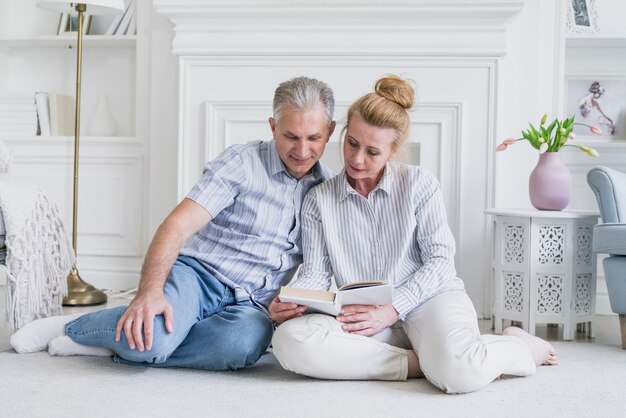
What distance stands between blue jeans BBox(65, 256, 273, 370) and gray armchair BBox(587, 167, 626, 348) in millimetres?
1155

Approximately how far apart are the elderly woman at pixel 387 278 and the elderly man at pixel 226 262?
81 millimetres

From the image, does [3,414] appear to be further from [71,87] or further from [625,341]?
[71,87]

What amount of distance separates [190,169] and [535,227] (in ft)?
4.78

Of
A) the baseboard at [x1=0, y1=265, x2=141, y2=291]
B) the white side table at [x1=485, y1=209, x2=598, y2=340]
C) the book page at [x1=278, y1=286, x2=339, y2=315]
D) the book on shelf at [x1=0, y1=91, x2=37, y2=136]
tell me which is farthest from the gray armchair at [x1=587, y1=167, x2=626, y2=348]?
the book on shelf at [x1=0, y1=91, x2=37, y2=136]

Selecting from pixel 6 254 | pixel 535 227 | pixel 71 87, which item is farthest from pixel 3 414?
pixel 71 87

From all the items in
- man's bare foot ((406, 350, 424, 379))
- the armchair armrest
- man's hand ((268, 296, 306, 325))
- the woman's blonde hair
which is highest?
the woman's blonde hair

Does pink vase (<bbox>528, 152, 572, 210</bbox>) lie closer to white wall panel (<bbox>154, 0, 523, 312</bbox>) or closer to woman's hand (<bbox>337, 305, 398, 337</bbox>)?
white wall panel (<bbox>154, 0, 523, 312</bbox>)

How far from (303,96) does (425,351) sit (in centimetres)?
71

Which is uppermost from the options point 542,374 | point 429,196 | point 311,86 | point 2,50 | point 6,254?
point 2,50

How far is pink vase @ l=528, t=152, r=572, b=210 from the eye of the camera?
109 inches

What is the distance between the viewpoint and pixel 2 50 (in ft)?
12.2

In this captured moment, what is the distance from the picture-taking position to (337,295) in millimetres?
1801

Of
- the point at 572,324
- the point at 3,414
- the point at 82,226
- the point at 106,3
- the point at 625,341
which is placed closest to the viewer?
the point at 3,414

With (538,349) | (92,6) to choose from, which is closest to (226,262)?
(538,349)
